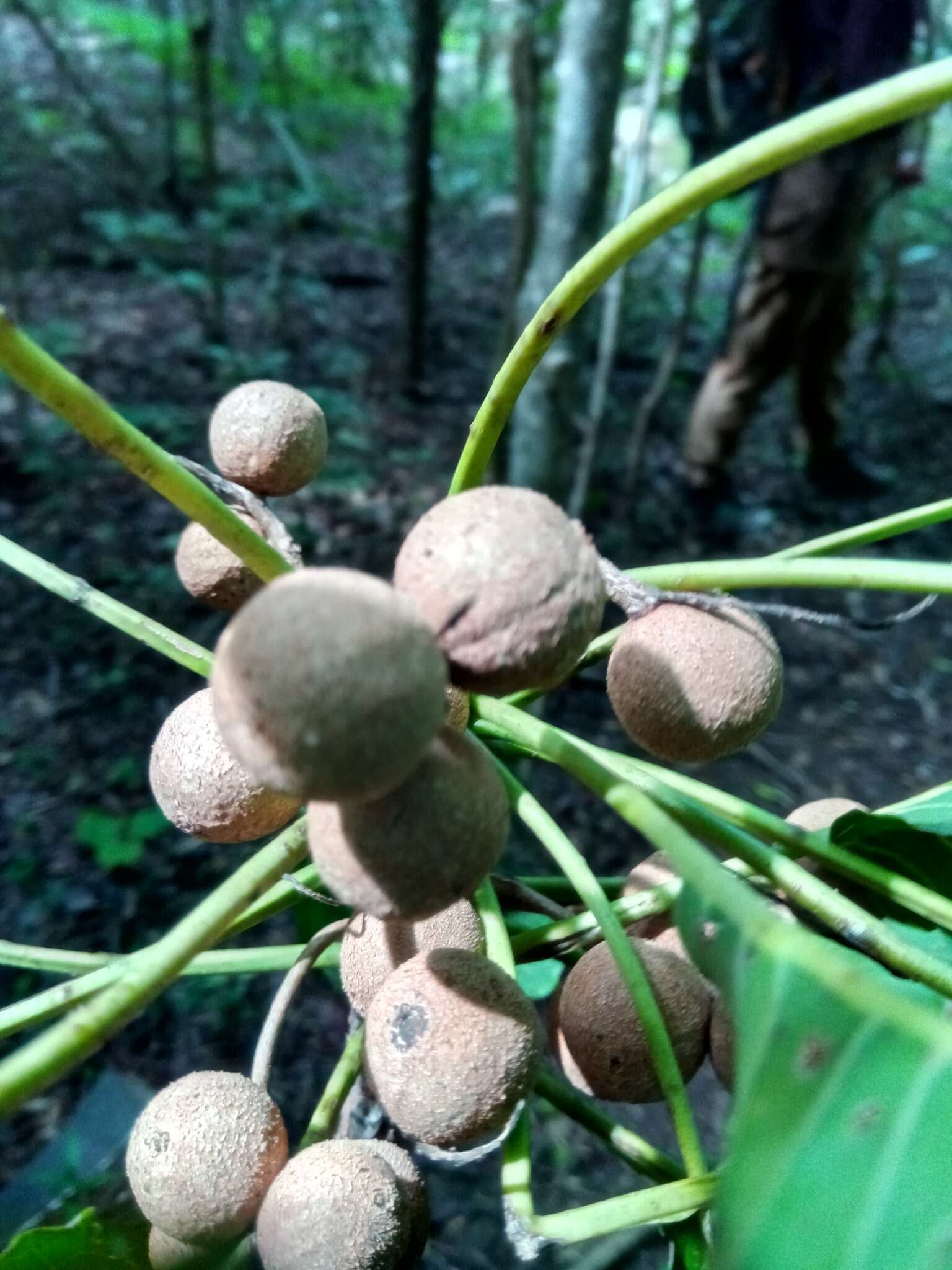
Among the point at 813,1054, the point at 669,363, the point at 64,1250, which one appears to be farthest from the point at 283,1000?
the point at 669,363

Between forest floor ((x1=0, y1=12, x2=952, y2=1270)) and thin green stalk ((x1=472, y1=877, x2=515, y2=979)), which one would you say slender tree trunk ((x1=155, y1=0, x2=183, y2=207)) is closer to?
forest floor ((x1=0, y1=12, x2=952, y2=1270))

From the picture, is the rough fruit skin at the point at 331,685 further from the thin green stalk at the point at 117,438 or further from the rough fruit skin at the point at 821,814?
the rough fruit skin at the point at 821,814

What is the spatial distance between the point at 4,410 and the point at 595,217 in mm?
2065

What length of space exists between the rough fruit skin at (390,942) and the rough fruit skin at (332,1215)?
95 mm

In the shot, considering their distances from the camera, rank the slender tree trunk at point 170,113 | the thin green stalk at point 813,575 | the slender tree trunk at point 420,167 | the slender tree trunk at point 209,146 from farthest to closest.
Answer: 1. the slender tree trunk at point 170,113
2. the slender tree trunk at point 420,167
3. the slender tree trunk at point 209,146
4. the thin green stalk at point 813,575

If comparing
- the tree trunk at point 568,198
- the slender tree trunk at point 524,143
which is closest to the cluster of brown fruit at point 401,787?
the tree trunk at point 568,198

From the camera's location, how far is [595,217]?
77.9 inches

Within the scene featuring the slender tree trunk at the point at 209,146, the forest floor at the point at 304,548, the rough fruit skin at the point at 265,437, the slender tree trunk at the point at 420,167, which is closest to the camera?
the rough fruit skin at the point at 265,437

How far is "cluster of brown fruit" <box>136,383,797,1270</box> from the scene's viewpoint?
0.37m

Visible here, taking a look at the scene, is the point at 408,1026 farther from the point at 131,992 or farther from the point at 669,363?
the point at 669,363

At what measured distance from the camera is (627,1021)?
0.63 m

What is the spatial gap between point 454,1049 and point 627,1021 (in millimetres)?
153

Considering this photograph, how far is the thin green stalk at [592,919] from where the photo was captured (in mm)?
624

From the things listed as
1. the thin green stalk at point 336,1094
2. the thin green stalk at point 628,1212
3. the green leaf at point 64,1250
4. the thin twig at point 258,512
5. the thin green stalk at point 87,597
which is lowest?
the thin green stalk at point 336,1094
